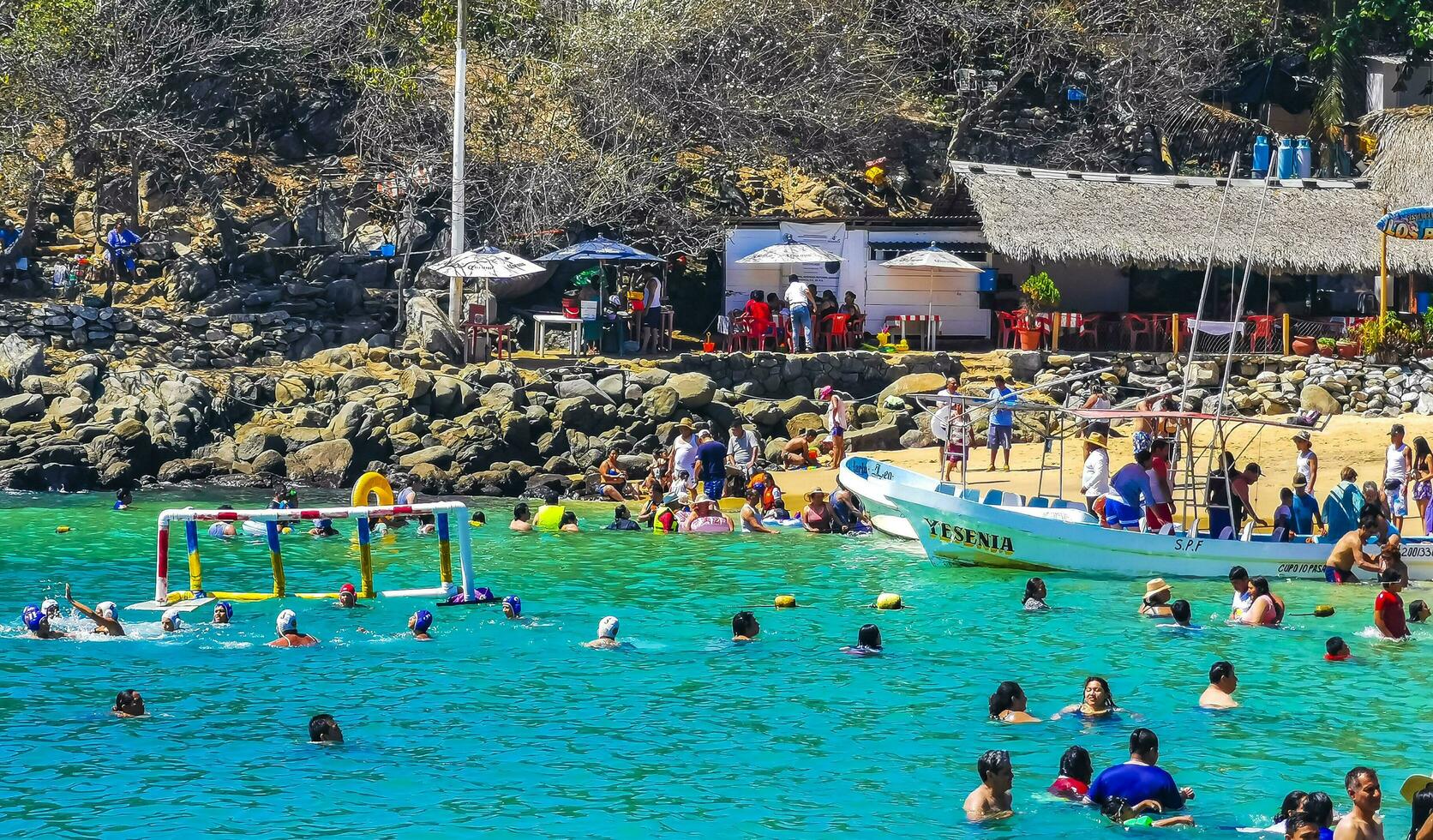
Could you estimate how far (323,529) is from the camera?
28344mm

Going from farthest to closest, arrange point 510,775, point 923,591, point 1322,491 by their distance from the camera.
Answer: point 1322,491 → point 923,591 → point 510,775

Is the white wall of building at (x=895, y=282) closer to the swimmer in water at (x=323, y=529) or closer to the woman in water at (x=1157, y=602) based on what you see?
the swimmer in water at (x=323, y=529)

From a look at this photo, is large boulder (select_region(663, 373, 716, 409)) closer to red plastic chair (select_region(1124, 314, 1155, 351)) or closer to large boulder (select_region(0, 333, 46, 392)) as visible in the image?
red plastic chair (select_region(1124, 314, 1155, 351))

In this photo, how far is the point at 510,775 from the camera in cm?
1479

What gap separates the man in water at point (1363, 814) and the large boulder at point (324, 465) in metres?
23.9

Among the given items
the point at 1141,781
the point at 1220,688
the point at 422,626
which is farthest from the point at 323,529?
the point at 1141,781

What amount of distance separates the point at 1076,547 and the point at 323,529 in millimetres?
12671

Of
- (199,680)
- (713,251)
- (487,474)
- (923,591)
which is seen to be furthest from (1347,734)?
(713,251)

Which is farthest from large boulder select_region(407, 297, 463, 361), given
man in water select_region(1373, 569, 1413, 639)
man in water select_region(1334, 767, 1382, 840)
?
man in water select_region(1334, 767, 1382, 840)

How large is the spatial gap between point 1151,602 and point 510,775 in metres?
9.49

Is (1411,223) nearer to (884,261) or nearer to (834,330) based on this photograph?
(884,261)

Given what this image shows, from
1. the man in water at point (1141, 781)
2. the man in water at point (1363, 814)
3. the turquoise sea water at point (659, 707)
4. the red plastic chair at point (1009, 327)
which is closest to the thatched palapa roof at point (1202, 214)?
the red plastic chair at point (1009, 327)

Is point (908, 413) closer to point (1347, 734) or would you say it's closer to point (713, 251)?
point (713, 251)

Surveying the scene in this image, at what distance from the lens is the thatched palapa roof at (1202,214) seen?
3872cm
